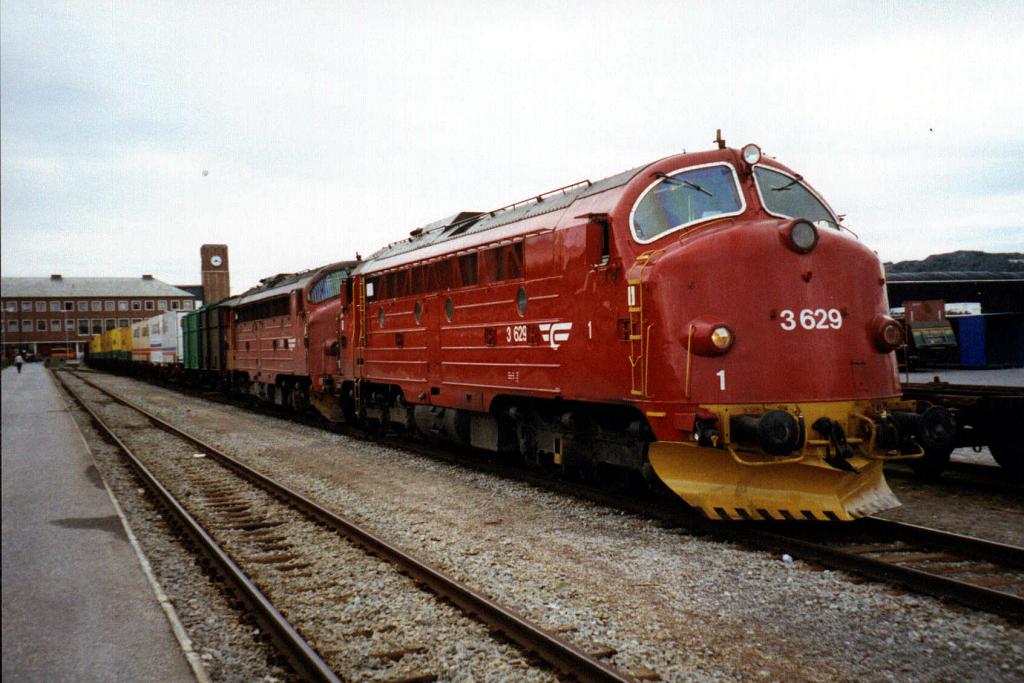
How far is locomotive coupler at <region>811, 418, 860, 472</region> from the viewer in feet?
22.5

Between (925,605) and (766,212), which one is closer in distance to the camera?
(925,605)

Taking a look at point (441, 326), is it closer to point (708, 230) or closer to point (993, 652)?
point (708, 230)

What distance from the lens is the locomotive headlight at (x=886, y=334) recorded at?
7.53 meters

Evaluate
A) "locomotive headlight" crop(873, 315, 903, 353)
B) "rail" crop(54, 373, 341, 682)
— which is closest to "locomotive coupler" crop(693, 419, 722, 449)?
"locomotive headlight" crop(873, 315, 903, 353)

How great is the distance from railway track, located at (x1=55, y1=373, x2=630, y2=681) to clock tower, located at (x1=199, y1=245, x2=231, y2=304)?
317ft

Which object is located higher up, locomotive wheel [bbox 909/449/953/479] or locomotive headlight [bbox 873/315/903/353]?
locomotive headlight [bbox 873/315/903/353]

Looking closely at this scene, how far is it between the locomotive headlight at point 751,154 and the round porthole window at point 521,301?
10.1 ft

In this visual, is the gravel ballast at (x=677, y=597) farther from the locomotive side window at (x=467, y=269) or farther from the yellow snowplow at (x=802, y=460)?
the locomotive side window at (x=467, y=269)

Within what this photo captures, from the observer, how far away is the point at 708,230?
773cm

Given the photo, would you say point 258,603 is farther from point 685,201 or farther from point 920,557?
point 685,201

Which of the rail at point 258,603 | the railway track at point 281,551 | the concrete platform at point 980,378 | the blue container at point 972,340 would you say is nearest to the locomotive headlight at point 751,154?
the railway track at point 281,551

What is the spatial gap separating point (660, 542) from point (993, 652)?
3.04 meters

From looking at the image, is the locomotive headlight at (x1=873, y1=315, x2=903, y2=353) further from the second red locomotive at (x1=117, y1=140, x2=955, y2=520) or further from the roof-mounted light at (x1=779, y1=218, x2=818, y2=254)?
the roof-mounted light at (x1=779, y1=218, x2=818, y2=254)

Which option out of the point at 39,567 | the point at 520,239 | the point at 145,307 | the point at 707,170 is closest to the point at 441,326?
the point at 520,239
